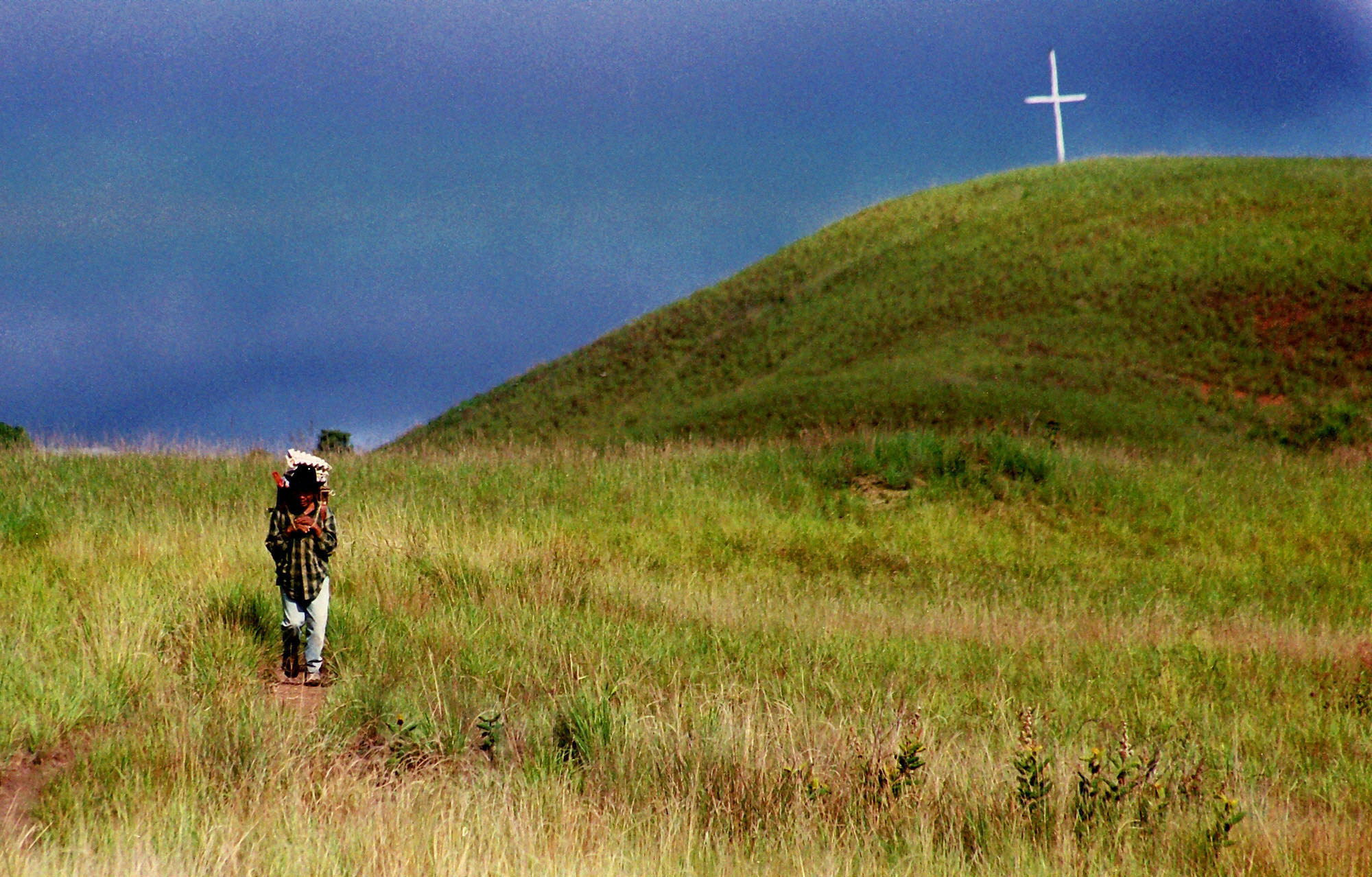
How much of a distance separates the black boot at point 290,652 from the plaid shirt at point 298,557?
26 centimetres

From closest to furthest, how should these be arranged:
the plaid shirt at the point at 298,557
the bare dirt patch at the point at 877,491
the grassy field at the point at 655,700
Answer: the grassy field at the point at 655,700 → the plaid shirt at the point at 298,557 → the bare dirt patch at the point at 877,491

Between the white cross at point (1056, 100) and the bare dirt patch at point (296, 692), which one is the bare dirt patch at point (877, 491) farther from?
the white cross at point (1056, 100)

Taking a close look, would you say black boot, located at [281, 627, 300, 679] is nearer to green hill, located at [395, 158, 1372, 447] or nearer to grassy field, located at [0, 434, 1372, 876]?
grassy field, located at [0, 434, 1372, 876]

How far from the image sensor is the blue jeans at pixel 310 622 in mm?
6281

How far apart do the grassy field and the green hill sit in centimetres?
1603

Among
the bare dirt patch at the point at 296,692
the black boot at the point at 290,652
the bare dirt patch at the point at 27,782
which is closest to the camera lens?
the bare dirt patch at the point at 27,782

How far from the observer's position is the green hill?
119 feet

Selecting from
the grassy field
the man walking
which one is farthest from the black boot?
the grassy field

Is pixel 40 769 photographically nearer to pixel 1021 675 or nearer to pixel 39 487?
pixel 1021 675

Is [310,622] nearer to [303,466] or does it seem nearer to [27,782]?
[303,466]

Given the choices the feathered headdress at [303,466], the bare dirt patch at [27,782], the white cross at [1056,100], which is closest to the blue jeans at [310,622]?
the feathered headdress at [303,466]

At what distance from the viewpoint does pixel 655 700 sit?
18.9 ft

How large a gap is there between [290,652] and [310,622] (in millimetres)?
270

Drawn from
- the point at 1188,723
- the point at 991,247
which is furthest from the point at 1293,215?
the point at 1188,723
